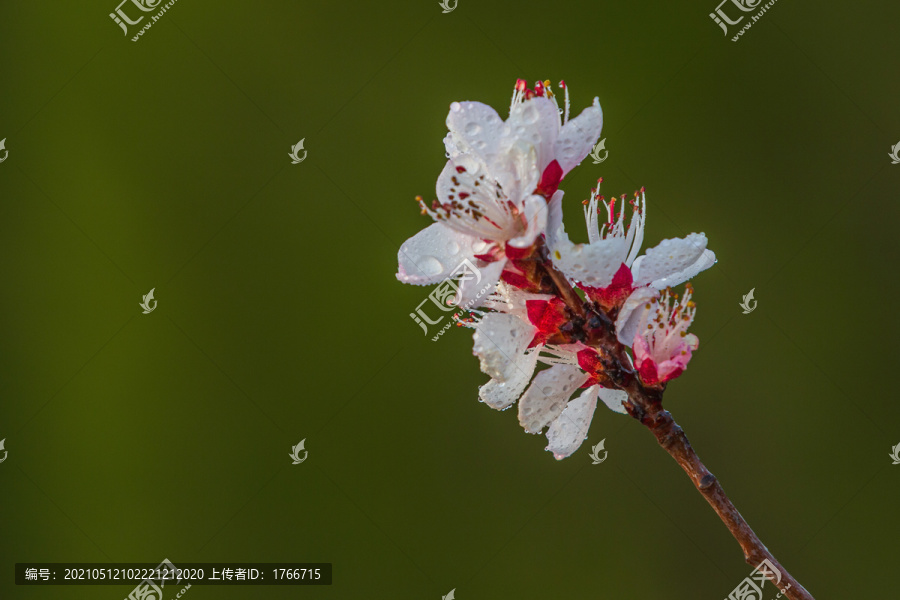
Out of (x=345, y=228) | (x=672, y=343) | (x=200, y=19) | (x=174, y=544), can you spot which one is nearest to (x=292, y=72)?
(x=200, y=19)

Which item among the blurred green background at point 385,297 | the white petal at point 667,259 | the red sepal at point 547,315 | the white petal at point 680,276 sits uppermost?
the blurred green background at point 385,297

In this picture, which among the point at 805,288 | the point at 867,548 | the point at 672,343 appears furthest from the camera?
the point at 805,288

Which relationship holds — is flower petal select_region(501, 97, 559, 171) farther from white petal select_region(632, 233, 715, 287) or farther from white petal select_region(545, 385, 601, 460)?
white petal select_region(545, 385, 601, 460)

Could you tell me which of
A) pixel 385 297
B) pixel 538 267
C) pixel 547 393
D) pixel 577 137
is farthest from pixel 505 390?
pixel 385 297

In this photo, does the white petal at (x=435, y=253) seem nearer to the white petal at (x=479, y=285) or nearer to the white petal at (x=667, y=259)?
the white petal at (x=479, y=285)

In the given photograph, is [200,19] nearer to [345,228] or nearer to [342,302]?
[345,228]

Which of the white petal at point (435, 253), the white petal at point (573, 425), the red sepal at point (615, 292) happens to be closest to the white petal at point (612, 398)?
the white petal at point (573, 425)
